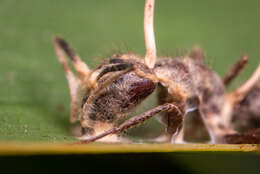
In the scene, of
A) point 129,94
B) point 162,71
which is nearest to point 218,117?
point 162,71

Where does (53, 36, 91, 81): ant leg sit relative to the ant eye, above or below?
above

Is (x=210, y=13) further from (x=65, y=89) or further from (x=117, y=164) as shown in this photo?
(x=117, y=164)

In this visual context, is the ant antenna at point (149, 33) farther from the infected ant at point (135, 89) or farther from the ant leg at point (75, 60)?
the ant leg at point (75, 60)

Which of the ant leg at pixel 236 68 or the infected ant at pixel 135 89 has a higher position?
the ant leg at pixel 236 68

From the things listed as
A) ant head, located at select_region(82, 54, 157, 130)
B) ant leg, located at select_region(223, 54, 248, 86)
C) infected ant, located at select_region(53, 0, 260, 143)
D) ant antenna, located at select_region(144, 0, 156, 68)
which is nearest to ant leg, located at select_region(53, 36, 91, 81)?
infected ant, located at select_region(53, 0, 260, 143)

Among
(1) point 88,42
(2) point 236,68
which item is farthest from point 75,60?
(2) point 236,68

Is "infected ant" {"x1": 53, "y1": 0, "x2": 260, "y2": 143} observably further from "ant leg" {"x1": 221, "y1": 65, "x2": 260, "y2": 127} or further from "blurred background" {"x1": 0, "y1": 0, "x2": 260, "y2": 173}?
"ant leg" {"x1": 221, "y1": 65, "x2": 260, "y2": 127}

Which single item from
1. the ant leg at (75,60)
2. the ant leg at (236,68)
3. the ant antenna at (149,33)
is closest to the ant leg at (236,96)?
the ant leg at (236,68)
